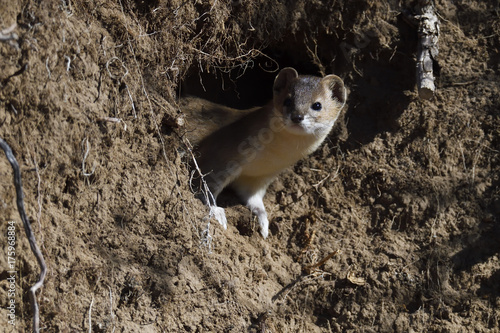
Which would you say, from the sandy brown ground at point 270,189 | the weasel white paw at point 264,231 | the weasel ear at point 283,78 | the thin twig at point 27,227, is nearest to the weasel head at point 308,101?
the weasel ear at point 283,78

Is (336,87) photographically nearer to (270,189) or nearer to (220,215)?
(270,189)

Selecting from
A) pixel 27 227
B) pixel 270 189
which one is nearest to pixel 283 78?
pixel 270 189

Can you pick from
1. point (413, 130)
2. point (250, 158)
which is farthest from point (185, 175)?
point (413, 130)

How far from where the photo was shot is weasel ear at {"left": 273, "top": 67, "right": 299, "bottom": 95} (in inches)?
219

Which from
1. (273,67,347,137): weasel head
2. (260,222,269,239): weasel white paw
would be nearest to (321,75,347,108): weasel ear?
(273,67,347,137): weasel head

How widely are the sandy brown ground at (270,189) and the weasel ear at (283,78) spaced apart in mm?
357

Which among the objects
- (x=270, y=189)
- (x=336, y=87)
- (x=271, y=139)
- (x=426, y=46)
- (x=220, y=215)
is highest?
(x=426, y=46)

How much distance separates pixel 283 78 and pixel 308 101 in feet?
1.27

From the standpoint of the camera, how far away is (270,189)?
19.1 feet

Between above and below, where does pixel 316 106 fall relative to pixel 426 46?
below

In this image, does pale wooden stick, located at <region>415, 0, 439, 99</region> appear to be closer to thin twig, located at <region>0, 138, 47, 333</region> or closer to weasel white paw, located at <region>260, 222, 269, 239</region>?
weasel white paw, located at <region>260, 222, 269, 239</region>

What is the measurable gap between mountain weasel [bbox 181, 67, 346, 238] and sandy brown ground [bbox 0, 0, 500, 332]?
0.26 metres

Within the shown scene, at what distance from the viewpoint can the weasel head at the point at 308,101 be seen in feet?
17.3

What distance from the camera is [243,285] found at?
454 centimetres
